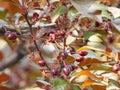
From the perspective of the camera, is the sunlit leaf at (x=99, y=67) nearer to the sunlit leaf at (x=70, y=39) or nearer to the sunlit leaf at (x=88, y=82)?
the sunlit leaf at (x=88, y=82)

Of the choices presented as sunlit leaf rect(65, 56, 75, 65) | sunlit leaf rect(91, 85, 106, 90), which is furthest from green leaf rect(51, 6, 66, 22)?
sunlit leaf rect(91, 85, 106, 90)

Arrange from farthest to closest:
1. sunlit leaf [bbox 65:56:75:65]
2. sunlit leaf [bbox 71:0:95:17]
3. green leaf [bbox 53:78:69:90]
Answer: sunlit leaf [bbox 65:56:75:65], green leaf [bbox 53:78:69:90], sunlit leaf [bbox 71:0:95:17]

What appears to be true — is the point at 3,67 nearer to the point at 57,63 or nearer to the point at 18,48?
the point at 18,48

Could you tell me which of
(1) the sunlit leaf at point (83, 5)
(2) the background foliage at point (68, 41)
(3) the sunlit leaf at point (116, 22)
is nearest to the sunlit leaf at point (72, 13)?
(2) the background foliage at point (68, 41)

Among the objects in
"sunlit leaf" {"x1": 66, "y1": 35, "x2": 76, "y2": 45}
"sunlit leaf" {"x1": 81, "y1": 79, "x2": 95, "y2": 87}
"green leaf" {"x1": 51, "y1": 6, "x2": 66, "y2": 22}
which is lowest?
"sunlit leaf" {"x1": 81, "y1": 79, "x2": 95, "y2": 87}

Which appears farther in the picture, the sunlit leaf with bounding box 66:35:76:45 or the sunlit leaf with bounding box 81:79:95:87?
the sunlit leaf with bounding box 66:35:76:45

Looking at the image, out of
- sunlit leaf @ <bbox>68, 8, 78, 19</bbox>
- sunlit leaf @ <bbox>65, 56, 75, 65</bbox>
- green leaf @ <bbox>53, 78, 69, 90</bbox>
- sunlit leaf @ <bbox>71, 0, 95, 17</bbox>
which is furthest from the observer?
sunlit leaf @ <bbox>68, 8, 78, 19</bbox>

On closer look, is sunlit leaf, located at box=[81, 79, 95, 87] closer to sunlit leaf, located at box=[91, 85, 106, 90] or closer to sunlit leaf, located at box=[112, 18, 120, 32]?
sunlit leaf, located at box=[91, 85, 106, 90]

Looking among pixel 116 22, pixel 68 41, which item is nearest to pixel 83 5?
pixel 116 22

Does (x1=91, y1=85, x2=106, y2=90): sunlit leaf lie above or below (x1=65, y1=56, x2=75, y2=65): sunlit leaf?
below

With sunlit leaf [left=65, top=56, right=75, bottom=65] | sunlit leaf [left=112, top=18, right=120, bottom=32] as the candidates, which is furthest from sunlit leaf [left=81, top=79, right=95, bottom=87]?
sunlit leaf [left=112, top=18, right=120, bottom=32]
